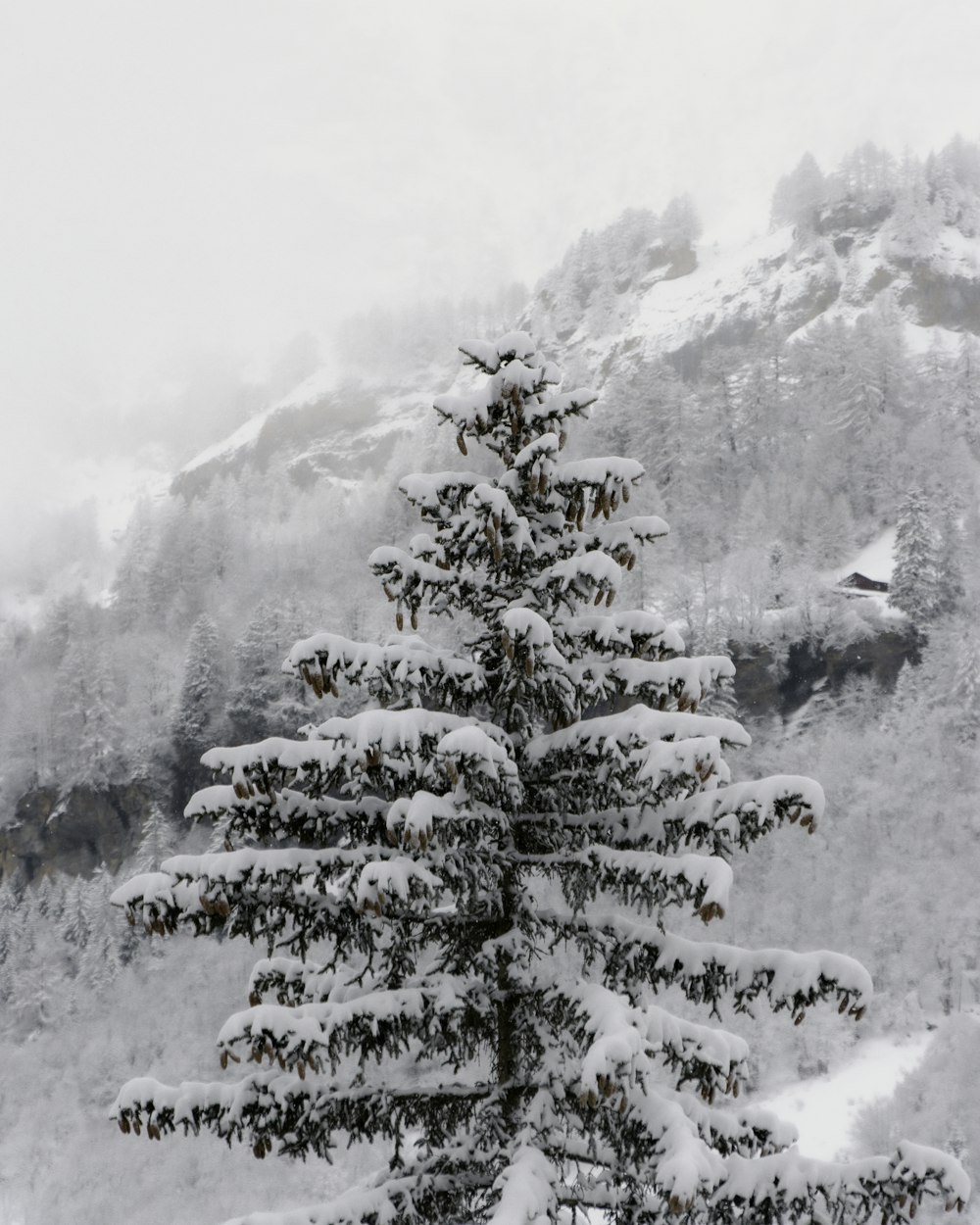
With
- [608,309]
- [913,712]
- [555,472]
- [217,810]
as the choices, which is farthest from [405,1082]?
[608,309]

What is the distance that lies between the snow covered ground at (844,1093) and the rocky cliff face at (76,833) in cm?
5040

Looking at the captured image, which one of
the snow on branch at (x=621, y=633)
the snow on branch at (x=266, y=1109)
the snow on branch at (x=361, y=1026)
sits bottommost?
the snow on branch at (x=266, y=1109)

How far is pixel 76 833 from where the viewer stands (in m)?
65.9

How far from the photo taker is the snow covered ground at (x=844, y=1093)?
Answer: 27.9m

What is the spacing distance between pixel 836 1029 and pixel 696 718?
34772mm

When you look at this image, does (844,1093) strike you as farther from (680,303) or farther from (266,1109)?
(680,303)

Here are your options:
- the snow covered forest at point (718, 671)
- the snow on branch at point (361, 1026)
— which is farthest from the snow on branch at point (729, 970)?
the snow on branch at point (361, 1026)

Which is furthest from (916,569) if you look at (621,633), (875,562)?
(621,633)

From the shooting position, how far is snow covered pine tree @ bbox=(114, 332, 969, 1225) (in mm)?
5059

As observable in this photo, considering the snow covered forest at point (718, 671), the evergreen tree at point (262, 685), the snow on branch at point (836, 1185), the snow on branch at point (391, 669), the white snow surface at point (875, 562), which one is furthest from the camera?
the evergreen tree at point (262, 685)

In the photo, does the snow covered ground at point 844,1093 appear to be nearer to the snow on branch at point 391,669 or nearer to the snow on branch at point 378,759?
the snow on branch at point 391,669

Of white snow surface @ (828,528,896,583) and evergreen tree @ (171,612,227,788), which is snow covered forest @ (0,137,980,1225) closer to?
evergreen tree @ (171,612,227,788)

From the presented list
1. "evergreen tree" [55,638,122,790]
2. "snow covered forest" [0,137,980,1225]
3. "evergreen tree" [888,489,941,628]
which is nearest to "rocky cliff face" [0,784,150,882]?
"snow covered forest" [0,137,980,1225]

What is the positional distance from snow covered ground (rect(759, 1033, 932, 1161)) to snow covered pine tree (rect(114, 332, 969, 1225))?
2677cm
